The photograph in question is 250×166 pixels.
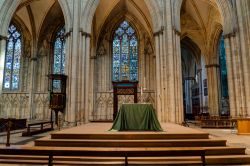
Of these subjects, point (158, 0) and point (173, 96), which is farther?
point (158, 0)

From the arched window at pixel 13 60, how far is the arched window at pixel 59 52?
11.4 feet

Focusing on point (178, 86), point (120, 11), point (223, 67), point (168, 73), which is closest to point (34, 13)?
point (120, 11)

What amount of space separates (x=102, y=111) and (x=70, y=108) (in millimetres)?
6455

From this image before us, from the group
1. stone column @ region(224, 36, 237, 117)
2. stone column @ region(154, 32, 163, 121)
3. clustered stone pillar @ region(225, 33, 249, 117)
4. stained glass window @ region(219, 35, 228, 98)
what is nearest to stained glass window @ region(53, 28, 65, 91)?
stone column @ region(154, 32, 163, 121)

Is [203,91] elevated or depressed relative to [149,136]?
elevated

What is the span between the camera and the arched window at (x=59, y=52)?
64.1 ft

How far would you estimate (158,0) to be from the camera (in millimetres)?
13320

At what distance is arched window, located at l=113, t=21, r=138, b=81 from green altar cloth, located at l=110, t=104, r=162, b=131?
12039mm

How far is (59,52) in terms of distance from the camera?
19969 millimetres

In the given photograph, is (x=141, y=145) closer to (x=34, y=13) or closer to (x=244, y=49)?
A: (x=244, y=49)

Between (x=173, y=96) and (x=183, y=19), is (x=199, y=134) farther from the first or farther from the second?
(x=183, y=19)

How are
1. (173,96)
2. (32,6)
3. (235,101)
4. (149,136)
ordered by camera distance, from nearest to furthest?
(149,136) → (173,96) → (235,101) → (32,6)

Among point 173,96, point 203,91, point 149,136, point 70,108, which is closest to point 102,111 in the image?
point 70,108

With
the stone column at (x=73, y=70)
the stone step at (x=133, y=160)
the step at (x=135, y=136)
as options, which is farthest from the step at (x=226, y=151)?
the stone column at (x=73, y=70)
